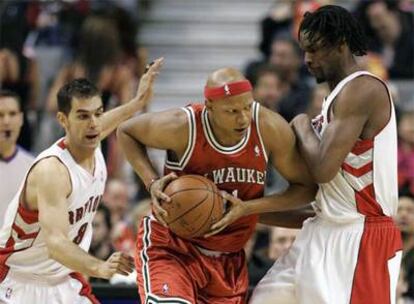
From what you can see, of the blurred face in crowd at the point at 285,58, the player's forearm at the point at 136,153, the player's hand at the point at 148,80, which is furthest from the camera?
the blurred face in crowd at the point at 285,58

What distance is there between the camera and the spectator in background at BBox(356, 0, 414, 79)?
453 inches

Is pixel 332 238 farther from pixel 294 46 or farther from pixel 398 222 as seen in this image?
pixel 294 46

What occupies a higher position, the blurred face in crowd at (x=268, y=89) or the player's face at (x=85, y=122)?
the player's face at (x=85, y=122)

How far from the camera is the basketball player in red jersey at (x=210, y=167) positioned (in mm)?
6438

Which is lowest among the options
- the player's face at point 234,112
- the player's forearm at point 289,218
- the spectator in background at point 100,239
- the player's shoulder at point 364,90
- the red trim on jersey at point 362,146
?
the spectator in background at point 100,239

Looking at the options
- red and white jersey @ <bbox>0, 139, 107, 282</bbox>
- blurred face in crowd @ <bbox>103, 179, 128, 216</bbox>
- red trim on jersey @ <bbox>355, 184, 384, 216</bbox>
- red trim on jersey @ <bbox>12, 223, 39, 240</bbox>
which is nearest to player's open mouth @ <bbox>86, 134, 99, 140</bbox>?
red and white jersey @ <bbox>0, 139, 107, 282</bbox>

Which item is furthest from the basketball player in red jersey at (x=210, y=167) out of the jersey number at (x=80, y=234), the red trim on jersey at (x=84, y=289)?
the red trim on jersey at (x=84, y=289)

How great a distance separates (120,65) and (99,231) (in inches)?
78.6

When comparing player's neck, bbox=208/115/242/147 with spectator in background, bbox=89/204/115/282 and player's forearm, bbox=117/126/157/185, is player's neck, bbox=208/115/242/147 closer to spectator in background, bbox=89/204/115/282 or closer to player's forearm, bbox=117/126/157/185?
player's forearm, bbox=117/126/157/185

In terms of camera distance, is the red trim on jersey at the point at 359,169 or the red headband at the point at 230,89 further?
the red trim on jersey at the point at 359,169

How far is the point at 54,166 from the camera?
6.89 meters

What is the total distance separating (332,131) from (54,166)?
1.50 m

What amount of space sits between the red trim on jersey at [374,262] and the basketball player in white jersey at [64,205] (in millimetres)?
1476

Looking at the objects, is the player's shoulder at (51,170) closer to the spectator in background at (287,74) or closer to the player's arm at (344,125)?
the player's arm at (344,125)
